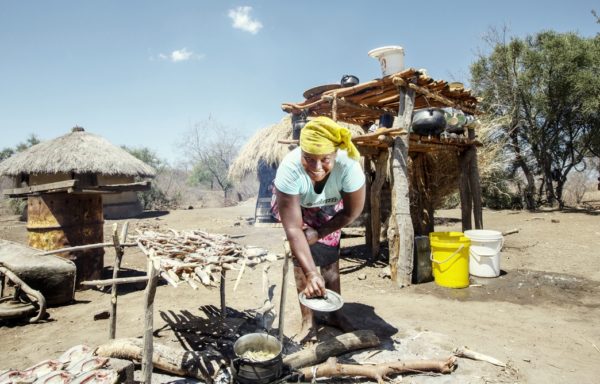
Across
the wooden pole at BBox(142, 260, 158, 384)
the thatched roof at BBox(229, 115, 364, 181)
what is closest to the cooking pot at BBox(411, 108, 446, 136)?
the wooden pole at BBox(142, 260, 158, 384)

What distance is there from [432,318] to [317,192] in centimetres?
240

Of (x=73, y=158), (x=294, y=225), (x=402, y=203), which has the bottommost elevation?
(x=294, y=225)

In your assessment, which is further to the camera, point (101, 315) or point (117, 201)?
point (117, 201)

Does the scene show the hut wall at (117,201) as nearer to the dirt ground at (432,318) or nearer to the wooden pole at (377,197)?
the dirt ground at (432,318)

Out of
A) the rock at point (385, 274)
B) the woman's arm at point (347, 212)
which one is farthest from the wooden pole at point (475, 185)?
the woman's arm at point (347, 212)

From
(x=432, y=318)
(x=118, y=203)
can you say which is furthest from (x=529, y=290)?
(x=118, y=203)

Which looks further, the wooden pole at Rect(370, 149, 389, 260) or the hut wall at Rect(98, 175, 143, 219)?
the hut wall at Rect(98, 175, 143, 219)

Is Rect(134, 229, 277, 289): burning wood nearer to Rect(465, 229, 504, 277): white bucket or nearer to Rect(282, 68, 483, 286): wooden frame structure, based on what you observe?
Rect(282, 68, 483, 286): wooden frame structure

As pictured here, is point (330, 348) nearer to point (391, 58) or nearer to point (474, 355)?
point (474, 355)

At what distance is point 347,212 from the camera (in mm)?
2900

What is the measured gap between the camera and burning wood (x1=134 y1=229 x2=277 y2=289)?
2406mm

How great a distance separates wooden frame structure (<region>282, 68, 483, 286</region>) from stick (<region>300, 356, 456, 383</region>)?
2.51 meters

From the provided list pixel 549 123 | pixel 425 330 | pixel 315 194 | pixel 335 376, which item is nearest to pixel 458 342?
pixel 425 330

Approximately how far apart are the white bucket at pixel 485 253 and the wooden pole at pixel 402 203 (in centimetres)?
110
